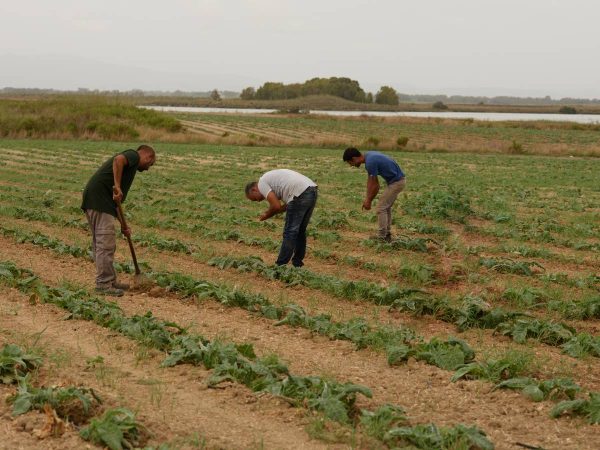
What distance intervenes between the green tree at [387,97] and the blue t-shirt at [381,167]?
109670 mm

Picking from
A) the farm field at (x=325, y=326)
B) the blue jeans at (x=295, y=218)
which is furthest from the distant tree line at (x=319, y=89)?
the blue jeans at (x=295, y=218)

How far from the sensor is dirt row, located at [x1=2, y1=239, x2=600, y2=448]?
4.88 metres

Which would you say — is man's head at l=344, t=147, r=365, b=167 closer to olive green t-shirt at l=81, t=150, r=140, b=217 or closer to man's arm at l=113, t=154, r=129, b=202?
olive green t-shirt at l=81, t=150, r=140, b=217

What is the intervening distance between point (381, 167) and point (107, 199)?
4.50m

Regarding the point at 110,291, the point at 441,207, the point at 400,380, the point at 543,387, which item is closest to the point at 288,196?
the point at 110,291

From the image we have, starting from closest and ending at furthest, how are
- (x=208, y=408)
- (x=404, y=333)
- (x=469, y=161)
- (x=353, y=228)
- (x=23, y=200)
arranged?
(x=208, y=408) → (x=404, y=333) → (x=353, y=228) → (x=23, y=200) → (x=469, y=161)

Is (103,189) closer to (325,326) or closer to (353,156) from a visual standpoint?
(325,326)

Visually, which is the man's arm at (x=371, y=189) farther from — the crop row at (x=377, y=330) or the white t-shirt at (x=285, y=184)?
the crop row at (x=377, y=330)

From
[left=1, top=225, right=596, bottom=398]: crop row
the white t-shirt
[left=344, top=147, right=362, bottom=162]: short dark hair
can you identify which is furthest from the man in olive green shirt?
[left=344, top=147, right=362, bottom=162]: short dark hair

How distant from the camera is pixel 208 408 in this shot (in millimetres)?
5129

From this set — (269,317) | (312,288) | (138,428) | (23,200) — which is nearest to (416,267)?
(312,288)

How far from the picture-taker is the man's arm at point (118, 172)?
8.20 meters

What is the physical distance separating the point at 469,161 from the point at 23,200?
67.1 ft

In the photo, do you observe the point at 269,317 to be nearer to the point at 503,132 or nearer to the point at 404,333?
the point at 404,333
